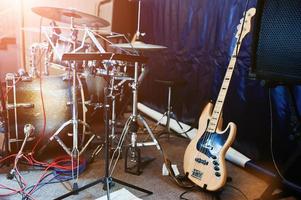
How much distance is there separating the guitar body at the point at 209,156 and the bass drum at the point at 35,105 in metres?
1.07

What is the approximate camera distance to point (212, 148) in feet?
5.74

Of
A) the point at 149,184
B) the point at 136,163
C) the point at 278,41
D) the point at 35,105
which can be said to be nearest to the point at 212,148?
the point at 149,184

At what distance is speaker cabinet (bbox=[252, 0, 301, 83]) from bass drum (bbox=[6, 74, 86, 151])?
1.51 meters

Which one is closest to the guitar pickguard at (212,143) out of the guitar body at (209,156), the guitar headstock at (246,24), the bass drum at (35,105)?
the guitar body at (209,156)

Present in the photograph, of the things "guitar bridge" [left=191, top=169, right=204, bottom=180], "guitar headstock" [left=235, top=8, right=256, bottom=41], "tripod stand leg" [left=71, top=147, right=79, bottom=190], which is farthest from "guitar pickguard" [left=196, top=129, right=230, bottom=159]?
"tripod stand leg" [left=71, top=147, right=79, bottom=190]

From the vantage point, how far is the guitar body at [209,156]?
1677mm

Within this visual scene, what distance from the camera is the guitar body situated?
168 centimetres

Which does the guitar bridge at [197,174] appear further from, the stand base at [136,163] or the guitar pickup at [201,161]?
the stand base at [136,163]

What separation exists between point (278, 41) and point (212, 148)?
31.4 inches

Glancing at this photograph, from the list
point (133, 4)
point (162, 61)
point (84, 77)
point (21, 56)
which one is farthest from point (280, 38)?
point (21, 56)

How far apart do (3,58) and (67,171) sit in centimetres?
380

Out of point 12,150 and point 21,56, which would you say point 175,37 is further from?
point 21,56

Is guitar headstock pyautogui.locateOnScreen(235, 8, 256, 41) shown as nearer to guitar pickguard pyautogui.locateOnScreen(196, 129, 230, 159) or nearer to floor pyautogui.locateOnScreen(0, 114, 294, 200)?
guitar pickguard pyautogui.locateOnScreen(196, 129, 230, 159)

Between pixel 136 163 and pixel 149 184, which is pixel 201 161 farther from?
pixel 136 163
